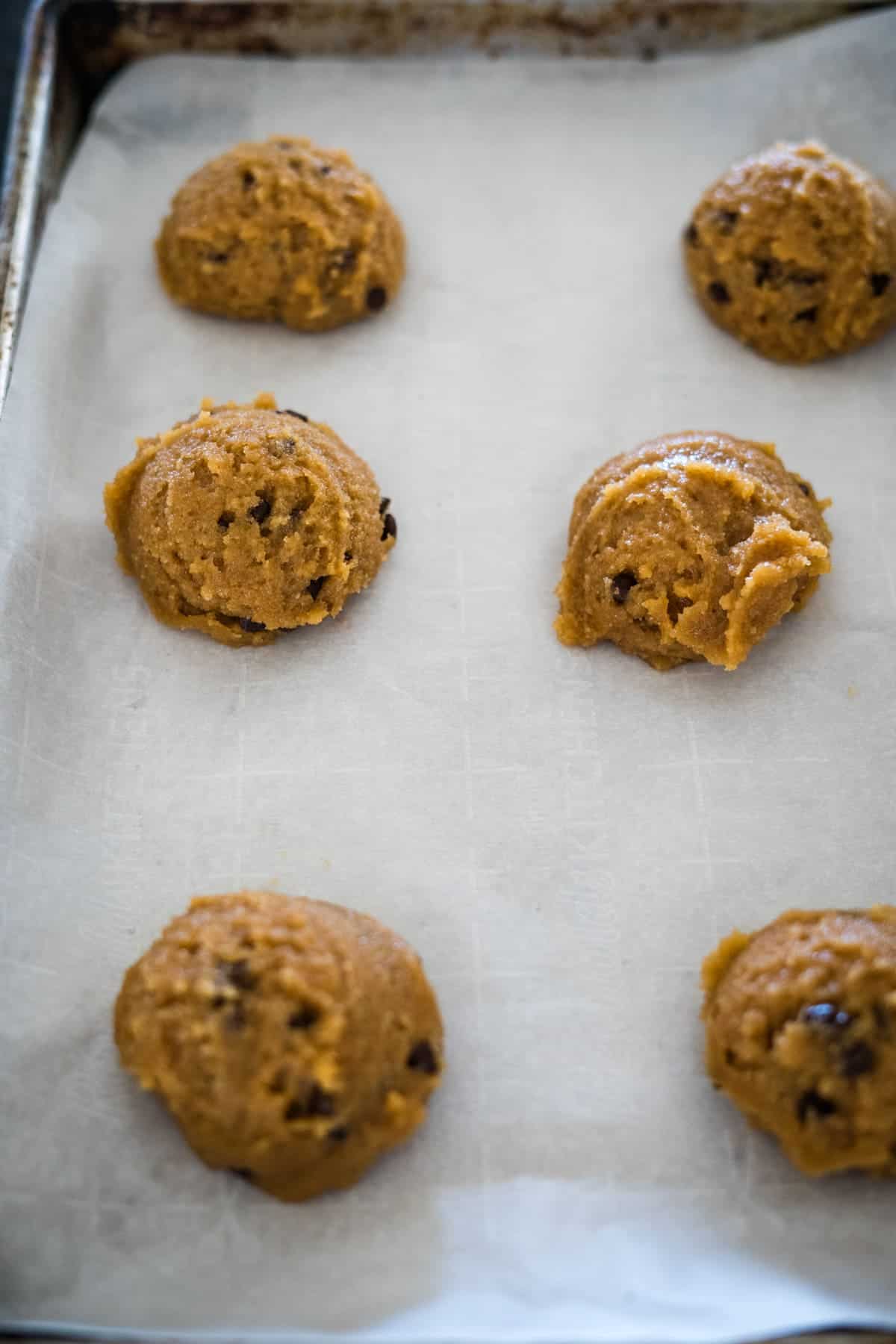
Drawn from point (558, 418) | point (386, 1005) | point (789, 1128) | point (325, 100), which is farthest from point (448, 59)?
point (789, 1128)

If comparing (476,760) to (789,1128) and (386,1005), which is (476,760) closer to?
(386,1005)

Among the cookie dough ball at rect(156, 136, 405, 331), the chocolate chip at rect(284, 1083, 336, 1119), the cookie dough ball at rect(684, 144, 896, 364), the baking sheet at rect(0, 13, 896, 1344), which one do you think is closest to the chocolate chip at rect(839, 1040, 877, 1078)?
the baking sheet at rect(0, 13, 896, 1344)

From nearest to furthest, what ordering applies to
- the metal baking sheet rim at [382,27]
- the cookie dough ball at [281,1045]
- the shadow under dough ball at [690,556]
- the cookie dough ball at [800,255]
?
the cookie dough ball at [281,1045], the shadow under dough ball at [690,556], the cookie dough ball at [800,255], the metal baking sheet rim at [382,27]

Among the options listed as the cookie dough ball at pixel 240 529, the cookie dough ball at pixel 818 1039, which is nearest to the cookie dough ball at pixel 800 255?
the cookie dough ball at pixel 240 529

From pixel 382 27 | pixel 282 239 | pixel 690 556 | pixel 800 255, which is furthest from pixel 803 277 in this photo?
pixel 382 27

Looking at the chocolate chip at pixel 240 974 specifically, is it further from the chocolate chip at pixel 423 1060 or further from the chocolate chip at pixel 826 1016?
the chocolate chip at pixel 826 1016

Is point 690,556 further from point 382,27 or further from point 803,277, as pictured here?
point 382,27

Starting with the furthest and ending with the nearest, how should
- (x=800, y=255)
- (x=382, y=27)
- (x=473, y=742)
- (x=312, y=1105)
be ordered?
(x=382, y=27) < (x=800, y=255) < (x=473, y=742) < (x=312, y=1105)
